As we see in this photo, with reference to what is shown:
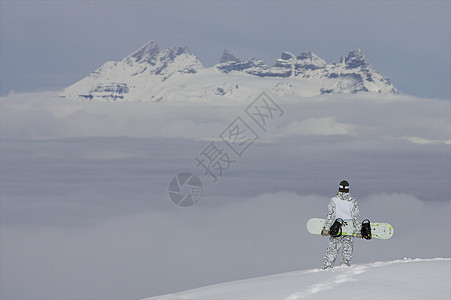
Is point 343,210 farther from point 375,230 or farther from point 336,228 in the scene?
point 375,230

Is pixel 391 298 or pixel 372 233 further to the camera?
pixel 372 233

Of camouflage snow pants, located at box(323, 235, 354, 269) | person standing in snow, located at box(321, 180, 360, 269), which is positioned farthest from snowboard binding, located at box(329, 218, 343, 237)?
camouflage snow pants, located at box(323, 235, 354, 269)

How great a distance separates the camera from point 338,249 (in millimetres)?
17984

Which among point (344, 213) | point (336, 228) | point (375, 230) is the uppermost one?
point (344, 213)

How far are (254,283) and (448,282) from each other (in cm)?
545

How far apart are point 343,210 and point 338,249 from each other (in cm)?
127

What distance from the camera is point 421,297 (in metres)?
13.0

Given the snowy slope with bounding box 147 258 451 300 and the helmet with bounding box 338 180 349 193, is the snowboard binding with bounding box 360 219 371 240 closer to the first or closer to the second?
the snowy slope with bounding box 147 258 451 300

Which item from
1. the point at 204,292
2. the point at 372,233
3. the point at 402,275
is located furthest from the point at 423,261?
the point at 204,292

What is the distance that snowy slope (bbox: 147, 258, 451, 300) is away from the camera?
13.6 metres

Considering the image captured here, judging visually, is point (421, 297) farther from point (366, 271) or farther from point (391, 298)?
point (366, 271)

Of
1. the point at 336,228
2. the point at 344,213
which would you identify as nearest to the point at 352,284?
the point at 336,228

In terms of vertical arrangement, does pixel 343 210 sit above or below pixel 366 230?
above

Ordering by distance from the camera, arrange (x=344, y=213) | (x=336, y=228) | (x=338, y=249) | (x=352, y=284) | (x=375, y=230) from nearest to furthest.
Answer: (x=352, y=284) < (x=336, y=228) < (x=344, y=213) < (x=338, y=249) < (x=375, y=230)
